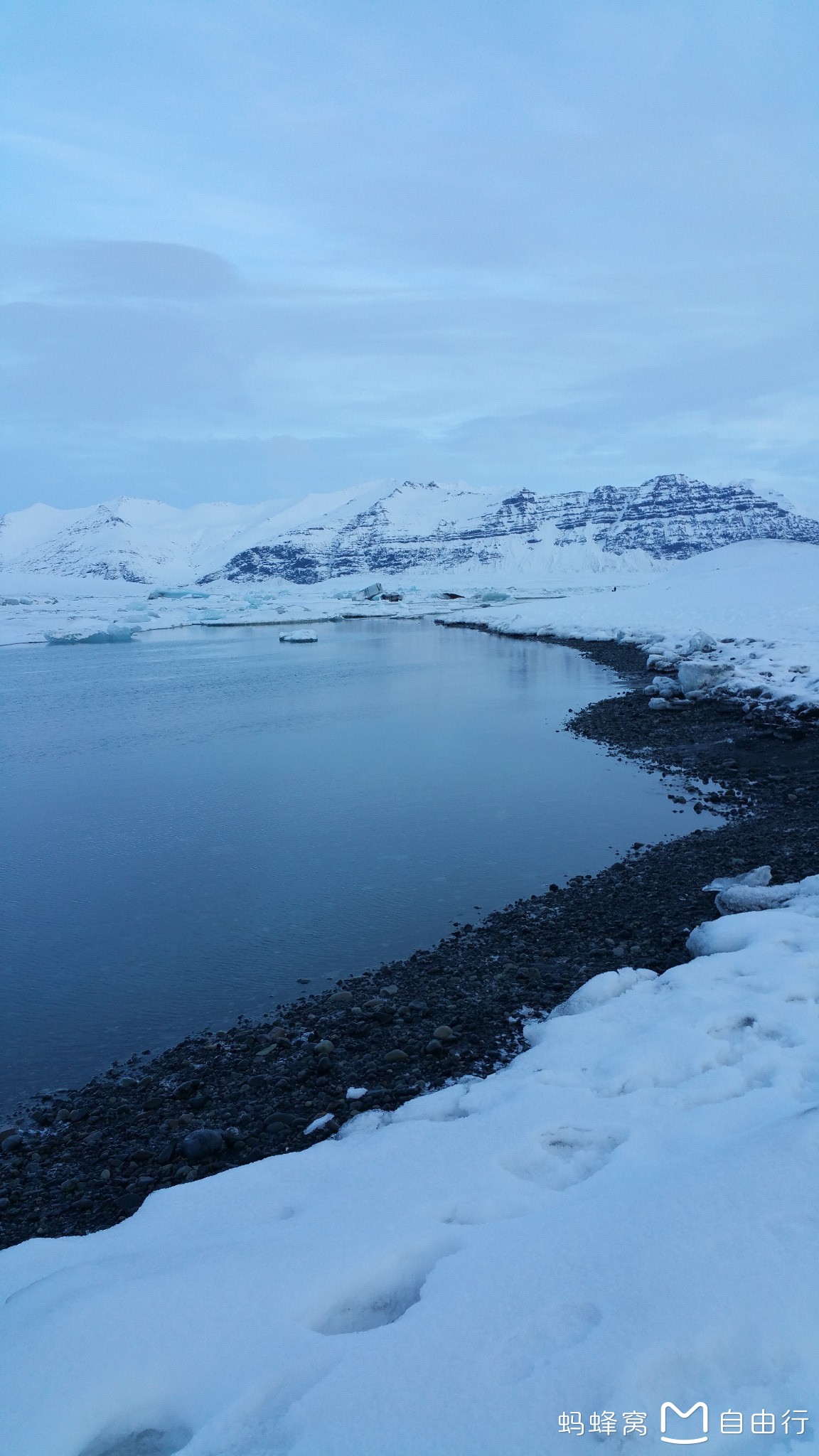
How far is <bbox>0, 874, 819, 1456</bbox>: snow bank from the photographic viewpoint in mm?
1902

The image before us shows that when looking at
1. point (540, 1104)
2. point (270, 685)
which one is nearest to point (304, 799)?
point (540, 1104)

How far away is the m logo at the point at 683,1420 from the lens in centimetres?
176

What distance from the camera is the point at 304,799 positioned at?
36.6 ft

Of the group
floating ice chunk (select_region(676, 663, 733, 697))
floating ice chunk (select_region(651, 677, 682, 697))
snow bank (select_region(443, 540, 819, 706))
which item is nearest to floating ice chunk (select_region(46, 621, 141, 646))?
snow bank (select_region(443, 540, 819, 706))

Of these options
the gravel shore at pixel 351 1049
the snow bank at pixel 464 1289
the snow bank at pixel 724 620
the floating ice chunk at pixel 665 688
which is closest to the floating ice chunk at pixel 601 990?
the gravel shore at pixel 351 1049

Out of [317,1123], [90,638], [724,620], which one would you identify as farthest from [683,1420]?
[90,638]

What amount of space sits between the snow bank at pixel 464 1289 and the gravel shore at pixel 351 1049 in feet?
2.58

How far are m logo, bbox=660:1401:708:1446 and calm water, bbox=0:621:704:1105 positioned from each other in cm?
424

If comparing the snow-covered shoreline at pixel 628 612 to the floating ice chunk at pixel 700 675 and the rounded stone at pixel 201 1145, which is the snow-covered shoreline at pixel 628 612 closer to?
the floating ice chunk at pixel 700 675

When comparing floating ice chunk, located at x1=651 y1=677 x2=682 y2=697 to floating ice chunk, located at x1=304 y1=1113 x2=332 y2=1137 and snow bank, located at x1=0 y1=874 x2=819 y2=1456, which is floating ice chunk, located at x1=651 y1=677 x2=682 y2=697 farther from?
floating ice chunk, located at x1=304 y1=1113 x2=332 y2=1137

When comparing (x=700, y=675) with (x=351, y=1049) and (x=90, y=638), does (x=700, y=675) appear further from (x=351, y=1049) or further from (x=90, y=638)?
(x=90, y=638)

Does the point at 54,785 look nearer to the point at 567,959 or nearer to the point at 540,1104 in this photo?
the point at 567,959

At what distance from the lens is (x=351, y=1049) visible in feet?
16.2

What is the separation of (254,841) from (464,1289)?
7547 millimetres
